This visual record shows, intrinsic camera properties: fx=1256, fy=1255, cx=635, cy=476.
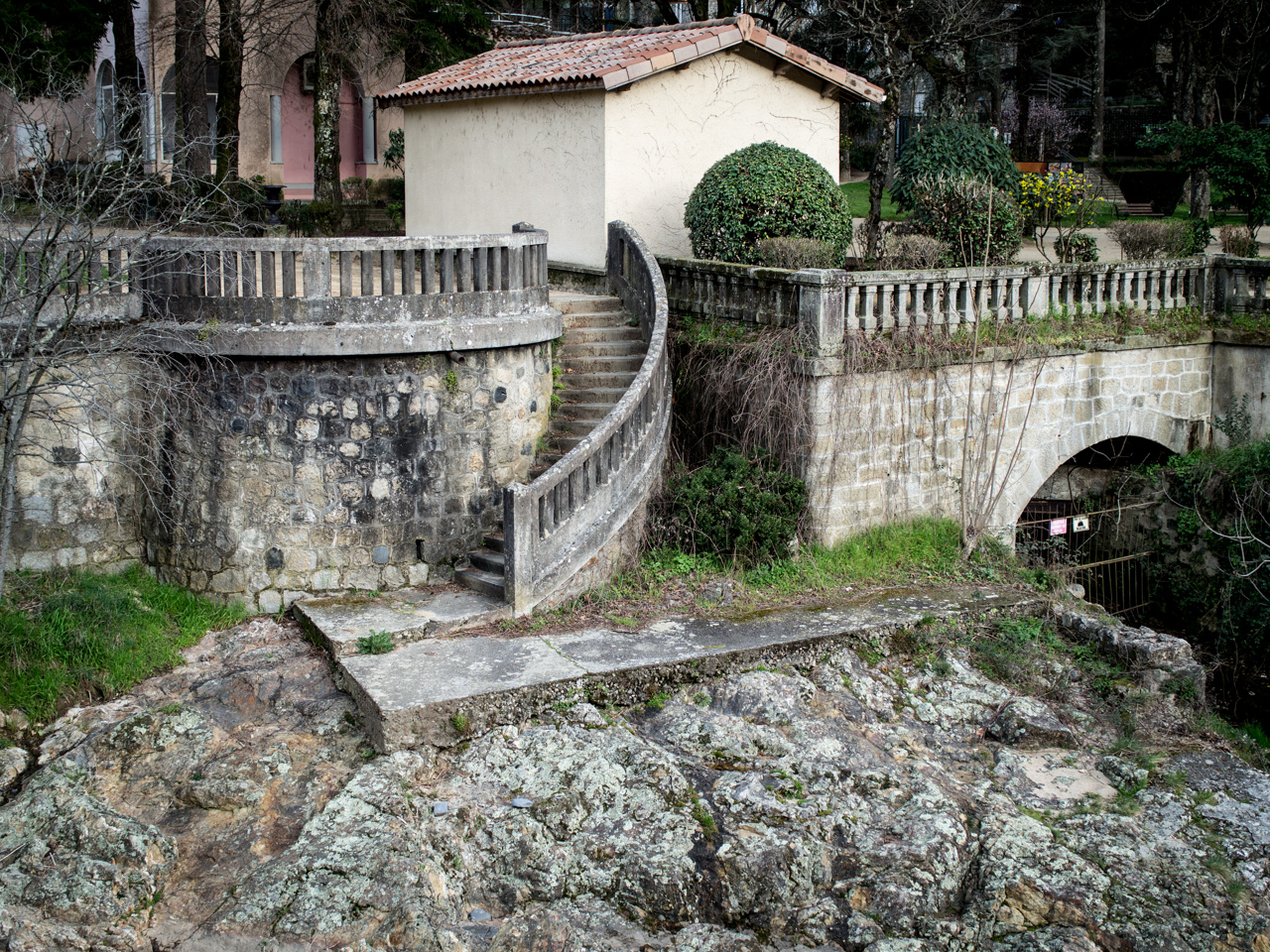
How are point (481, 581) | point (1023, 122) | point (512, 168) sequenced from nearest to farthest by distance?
point (481, 581) → point (512, 168) → point (1023, 122)

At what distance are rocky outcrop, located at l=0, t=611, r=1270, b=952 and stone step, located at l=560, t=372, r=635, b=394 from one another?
13.3ft

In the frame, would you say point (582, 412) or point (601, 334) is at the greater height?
point (601, 334)

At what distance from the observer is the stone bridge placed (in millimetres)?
12961

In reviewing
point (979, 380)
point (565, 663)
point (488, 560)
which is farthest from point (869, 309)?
point (565, 663)

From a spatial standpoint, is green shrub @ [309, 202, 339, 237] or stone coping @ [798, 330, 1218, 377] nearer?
stone coping @ [798, 330, 1218, 377]

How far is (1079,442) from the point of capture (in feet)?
48.2

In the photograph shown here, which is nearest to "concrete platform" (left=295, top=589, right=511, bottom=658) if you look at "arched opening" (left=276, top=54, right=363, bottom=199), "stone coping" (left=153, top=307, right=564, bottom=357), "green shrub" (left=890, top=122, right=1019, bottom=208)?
"stone coping" (left=153, top=307, right=564, bottom=357)

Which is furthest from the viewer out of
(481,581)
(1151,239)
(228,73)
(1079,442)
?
(228,73)

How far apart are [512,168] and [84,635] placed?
29.0ft

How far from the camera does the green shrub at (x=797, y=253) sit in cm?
1377

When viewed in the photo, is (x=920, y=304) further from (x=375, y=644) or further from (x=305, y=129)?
(x=305, y=129)

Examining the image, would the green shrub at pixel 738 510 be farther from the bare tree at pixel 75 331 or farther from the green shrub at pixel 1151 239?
the green shrub at pixel 1151 239

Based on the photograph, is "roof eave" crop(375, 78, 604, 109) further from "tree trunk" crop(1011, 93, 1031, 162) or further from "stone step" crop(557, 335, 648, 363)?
"tree trunk" crop(1011, 93, 1031, 162)

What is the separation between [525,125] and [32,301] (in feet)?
26.1
